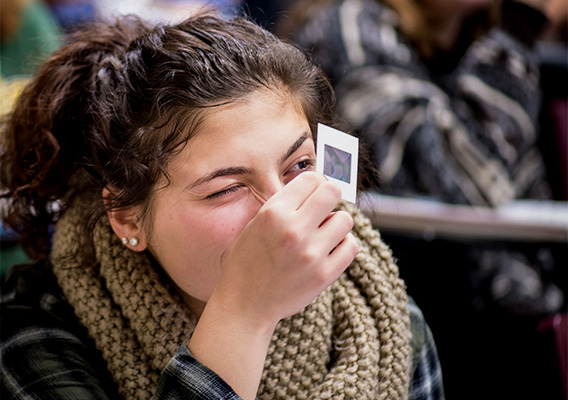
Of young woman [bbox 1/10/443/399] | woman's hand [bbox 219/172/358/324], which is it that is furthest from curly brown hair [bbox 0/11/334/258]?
woman's hand [bbox 219/172/358/324]

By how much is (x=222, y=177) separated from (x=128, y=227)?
0.63 feet

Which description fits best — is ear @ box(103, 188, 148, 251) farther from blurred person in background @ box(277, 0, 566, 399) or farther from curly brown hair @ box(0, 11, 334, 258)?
blurred person in background @ box(277, 0, 566, 399)

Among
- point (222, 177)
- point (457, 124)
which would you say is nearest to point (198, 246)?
point (222, 177)

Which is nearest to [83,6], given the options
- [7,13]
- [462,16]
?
[7,13]

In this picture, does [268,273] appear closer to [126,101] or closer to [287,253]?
[287,253]

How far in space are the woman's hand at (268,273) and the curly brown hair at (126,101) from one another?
19 cm

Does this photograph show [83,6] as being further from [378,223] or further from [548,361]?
[548,361]

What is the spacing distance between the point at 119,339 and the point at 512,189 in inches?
50.7

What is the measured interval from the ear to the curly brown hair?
2cm

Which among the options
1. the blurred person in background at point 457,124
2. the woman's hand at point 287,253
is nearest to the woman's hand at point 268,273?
the woman's hand at point 287,253

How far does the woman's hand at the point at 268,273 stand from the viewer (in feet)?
2.43

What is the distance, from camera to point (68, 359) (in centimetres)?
90

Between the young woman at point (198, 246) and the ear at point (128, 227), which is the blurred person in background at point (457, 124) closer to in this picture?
the young woman at point (198, 246)

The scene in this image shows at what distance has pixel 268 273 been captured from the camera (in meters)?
0.75
